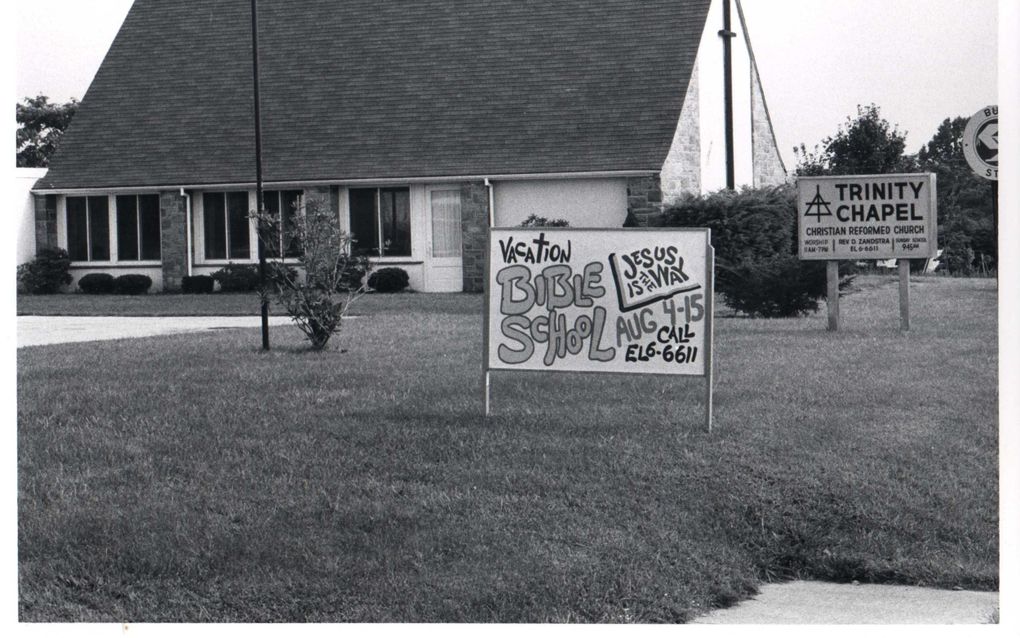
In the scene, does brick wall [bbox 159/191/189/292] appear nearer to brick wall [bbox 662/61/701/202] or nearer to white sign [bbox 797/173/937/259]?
brick wall [bbox 662/61/701/202]

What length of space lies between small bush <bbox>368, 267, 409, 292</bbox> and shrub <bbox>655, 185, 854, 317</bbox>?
5974 mm

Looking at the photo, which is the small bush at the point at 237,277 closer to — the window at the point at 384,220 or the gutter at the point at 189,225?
the gutter at the point at 189,225

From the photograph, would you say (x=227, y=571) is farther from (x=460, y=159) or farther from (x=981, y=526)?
(x=460, y=159)

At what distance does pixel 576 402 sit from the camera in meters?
10.2

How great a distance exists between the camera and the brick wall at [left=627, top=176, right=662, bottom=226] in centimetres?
2606

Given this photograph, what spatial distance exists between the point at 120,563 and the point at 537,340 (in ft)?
11.2

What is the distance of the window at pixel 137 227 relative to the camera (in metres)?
30.0

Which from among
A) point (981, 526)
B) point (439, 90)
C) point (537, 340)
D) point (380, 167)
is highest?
point (439, 90)

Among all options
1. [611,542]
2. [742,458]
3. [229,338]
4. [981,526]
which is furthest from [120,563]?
[229,338]

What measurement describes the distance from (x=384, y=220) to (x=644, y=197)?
5.94 m

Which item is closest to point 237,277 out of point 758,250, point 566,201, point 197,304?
point 197,304

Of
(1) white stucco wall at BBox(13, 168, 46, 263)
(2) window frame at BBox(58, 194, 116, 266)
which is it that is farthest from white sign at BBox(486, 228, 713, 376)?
(1) white stucco wall at BBox(13, 168, 46, 263)

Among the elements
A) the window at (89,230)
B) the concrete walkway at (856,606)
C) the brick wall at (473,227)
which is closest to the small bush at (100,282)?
the window at (89,230)

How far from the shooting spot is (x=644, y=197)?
1036 inches
